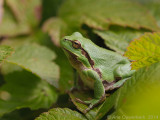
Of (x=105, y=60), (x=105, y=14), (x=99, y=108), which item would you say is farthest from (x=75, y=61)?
(x=105, y=14)

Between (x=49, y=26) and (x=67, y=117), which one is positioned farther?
(x=49, y=26)

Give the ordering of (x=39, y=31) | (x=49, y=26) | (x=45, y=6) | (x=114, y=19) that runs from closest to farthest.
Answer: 1. (x=114, y=19)
2. (x=49, y=26)
3. (x=39, y=31)
4. (x=45, y=6)

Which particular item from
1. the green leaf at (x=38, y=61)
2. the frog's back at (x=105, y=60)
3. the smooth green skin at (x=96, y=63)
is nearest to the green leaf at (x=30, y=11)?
the green leaf at (x=38, y=61)

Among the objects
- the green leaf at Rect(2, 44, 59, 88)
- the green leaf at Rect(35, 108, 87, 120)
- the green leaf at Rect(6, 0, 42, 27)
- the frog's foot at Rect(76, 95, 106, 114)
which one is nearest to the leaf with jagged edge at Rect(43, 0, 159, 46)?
the green leaf at Rect(2, 44, 59, 88)

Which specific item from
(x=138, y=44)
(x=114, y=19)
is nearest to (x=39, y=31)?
(x=114, y=19)

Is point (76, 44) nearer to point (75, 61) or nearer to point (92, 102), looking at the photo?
point (75, 61)

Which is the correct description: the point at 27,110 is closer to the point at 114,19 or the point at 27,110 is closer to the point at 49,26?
the point at 49,26

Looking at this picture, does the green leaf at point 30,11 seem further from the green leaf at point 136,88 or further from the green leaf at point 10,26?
the green leaf at point 136,88
